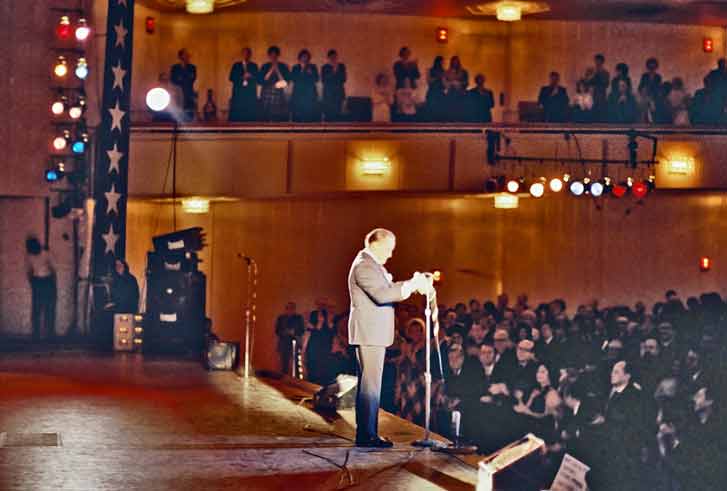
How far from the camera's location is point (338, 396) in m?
12.9

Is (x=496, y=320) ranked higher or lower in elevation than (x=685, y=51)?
lower

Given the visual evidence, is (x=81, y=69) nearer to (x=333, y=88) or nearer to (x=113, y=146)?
(x=113, y=146)

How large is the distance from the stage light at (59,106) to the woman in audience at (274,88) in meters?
2.83

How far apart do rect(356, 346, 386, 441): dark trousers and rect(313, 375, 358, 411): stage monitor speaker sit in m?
2.29

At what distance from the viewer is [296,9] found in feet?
75.1

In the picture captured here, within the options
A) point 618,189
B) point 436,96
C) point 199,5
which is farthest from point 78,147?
point 618,189

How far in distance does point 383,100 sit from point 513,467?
1161 cm

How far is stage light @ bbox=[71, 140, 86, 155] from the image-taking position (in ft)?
65.5

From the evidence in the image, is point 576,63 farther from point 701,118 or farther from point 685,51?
point 701,118

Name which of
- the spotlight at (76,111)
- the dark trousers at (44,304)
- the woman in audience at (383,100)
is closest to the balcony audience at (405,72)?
the woman in audience at (383,100)

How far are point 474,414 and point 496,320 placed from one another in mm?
5126

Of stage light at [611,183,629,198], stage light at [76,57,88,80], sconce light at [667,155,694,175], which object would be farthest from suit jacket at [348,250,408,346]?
sconce light at [667,155,694,175]

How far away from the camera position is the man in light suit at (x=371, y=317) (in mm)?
10336

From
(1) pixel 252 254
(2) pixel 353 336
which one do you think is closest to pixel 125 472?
(2) pixel 353 336
